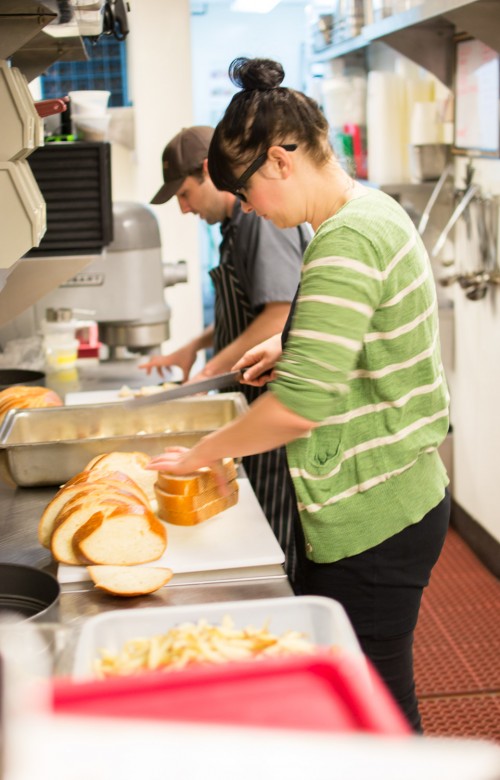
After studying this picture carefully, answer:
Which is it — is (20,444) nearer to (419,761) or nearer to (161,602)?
(161,602)

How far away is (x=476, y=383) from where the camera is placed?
4.14 m

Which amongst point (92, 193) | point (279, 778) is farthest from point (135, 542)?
point (92, 193)

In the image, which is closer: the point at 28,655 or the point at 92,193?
the point at 28,655

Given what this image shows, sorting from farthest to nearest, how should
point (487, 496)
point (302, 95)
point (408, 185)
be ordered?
point (408, 185) < point (487, 496) < point (302, 95)

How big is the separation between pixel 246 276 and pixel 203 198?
0.35 m

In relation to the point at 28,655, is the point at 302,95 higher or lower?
higher

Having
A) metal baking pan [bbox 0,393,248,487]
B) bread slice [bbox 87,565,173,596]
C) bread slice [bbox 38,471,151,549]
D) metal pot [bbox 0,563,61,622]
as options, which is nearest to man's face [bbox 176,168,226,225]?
metal baking pan [bbox 0,393,248,487]

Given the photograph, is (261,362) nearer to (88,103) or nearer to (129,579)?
(129,579)

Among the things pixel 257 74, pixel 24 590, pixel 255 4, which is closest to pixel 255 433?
pixel 24 590

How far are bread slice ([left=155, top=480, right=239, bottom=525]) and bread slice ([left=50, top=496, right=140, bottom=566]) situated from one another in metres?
0.19

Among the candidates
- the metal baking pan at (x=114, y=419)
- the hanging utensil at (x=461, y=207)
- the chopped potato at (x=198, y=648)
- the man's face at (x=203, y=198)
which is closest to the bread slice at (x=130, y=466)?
the metal baking pan at (x=114, y=419)

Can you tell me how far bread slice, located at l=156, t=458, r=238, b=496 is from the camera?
182 centimetres

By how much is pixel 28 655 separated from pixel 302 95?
128 centimetres

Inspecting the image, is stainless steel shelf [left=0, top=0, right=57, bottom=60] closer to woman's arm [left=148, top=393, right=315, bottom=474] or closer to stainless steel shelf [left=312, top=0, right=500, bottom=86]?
woman's arm [left=148, top=393, right=315, bottom=474]
